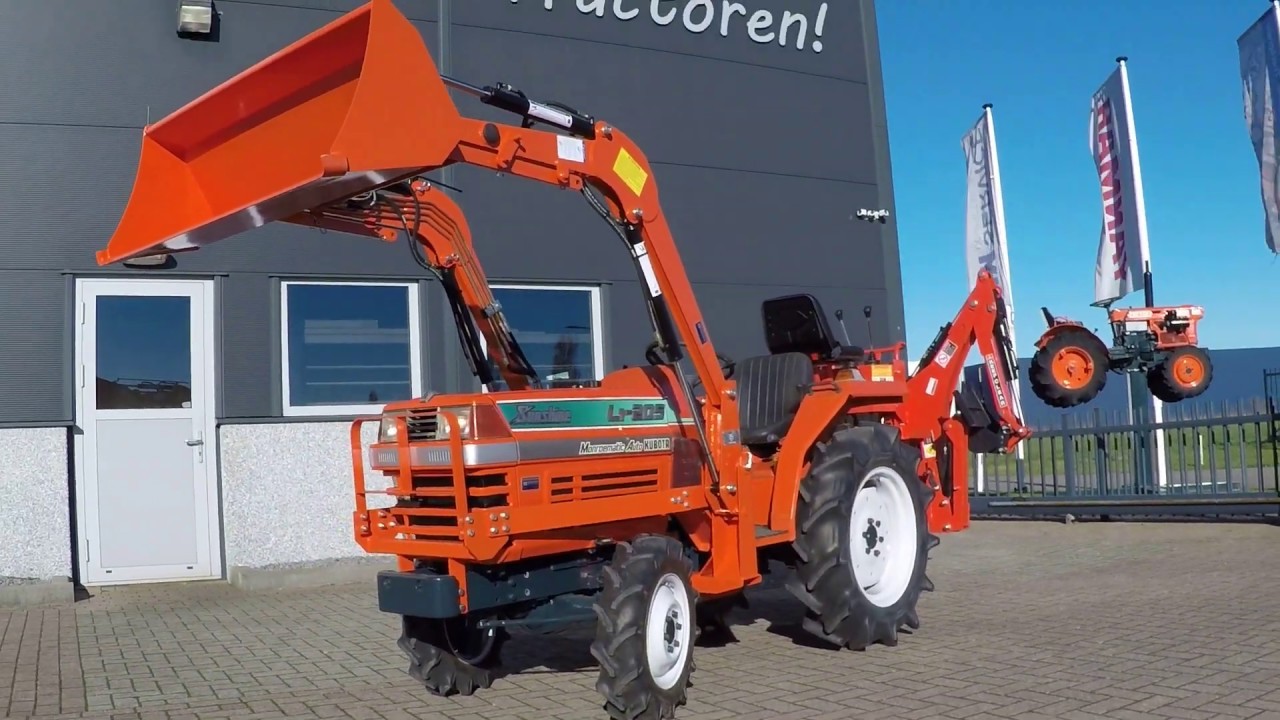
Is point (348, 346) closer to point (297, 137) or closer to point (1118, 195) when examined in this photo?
point (297, 137)

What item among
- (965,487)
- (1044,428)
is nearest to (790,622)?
(965,487)

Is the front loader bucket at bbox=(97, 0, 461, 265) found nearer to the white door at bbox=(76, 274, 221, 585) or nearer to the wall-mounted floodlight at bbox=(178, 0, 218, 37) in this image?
the white door at bbox=(76, 274, 221, 585)

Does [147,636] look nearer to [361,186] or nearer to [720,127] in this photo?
[361,186]

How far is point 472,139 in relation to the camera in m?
4.95

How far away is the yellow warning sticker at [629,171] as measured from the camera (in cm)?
564

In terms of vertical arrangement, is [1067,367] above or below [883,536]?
above

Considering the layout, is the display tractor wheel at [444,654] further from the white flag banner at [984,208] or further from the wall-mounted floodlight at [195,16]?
the white flag banner at [984,208]

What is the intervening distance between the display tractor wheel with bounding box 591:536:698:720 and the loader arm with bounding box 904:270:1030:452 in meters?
3.00

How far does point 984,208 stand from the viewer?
54.2 ft

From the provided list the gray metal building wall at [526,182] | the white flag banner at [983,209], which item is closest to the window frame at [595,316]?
the gray metal building wall at [526,182]

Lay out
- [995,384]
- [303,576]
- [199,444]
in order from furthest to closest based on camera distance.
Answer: [199,444] < [303,576] < [995,384]

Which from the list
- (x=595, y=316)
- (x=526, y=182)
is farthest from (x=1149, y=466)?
(x=526, y=182)

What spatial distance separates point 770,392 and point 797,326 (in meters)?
0.60

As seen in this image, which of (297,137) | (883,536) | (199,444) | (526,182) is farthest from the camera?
(526,182)
